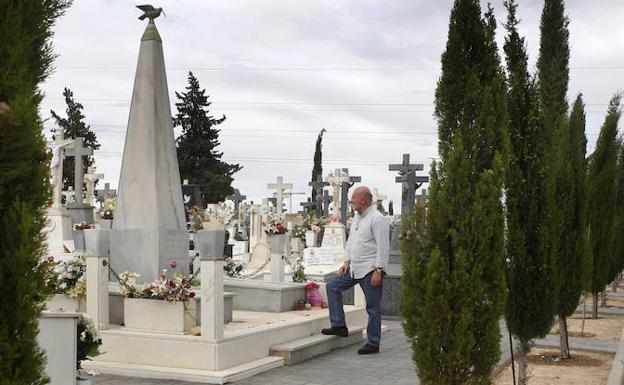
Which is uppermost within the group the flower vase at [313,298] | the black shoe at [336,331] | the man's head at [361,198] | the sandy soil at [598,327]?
the man's head at [361,198]

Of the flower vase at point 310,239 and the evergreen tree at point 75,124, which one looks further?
the evergreen tree at point 75,124

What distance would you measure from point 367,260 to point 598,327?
6.59m

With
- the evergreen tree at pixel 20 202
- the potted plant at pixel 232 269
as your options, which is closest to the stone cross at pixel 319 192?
the potted plant at pixel 232 269

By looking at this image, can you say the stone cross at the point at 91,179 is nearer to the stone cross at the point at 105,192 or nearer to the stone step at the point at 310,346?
the stone cross at the point at 105,192

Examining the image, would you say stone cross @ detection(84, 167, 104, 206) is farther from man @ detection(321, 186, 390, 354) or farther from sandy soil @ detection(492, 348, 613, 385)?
sandy soil @ detection(492, 348, 613, 385)

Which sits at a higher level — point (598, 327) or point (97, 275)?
point (97, 275)

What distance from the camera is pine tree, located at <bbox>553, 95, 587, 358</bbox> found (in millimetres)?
9609

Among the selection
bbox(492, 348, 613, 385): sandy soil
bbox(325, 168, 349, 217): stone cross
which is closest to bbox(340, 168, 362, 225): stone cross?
bbox(325, 168, 349, 217): stone cross

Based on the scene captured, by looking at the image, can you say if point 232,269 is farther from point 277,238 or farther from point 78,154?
point 78,154

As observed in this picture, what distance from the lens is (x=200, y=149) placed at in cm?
4878

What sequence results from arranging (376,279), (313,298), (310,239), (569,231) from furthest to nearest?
(310,239), (313,298), (569,231), (376,279)

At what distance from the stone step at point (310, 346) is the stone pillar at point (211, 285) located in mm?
1168

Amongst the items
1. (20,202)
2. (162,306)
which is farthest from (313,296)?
(20,202)

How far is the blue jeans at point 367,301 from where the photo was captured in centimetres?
898
